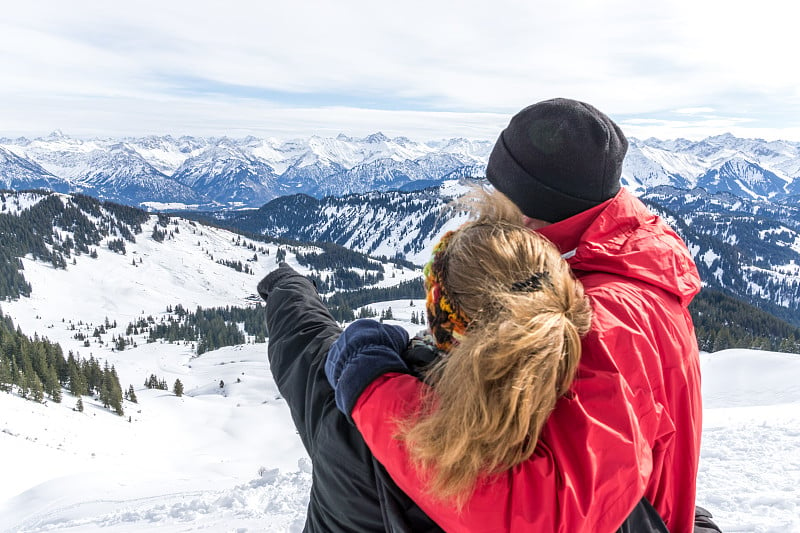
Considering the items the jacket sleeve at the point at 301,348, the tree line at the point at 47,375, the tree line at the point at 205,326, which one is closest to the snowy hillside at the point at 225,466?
the tree line at the point at 47,375

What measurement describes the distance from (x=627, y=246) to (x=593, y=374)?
Result: 67 cm

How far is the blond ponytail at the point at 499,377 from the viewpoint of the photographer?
112 centimetres

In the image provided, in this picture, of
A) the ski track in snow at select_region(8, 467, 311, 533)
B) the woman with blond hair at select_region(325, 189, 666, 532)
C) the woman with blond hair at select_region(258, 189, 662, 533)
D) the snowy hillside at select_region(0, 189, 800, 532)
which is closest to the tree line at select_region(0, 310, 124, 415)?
the snowy hillside at select_region(0, 189, 800, 532)

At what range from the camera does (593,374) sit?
1.22 m

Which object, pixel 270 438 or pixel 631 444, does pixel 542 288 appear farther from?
pixel 270 438

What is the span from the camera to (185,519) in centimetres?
859

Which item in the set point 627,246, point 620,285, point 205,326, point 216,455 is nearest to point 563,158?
point 627,246

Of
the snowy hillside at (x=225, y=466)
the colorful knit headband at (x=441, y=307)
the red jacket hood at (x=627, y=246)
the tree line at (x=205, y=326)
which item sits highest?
the red jacket hood at (x=627, y=246)

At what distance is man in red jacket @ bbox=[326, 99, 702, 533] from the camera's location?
1169 mm

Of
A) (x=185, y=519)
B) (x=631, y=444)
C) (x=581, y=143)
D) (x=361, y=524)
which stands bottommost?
(x=185, y=519)

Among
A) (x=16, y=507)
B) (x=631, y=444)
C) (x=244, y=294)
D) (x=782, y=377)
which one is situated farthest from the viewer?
(x=244, y=294)

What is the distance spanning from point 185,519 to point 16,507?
1081cm

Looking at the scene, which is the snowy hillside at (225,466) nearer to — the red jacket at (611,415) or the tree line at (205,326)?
the red jacket at (611,415)

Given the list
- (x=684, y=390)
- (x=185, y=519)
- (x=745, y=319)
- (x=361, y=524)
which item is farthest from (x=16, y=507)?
(x=745, y=319)
